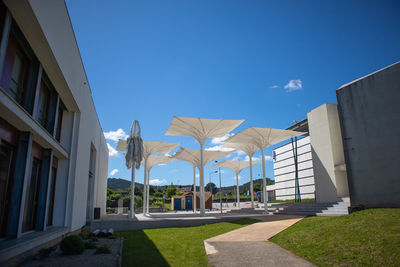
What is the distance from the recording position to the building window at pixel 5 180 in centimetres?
600

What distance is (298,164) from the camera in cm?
3344

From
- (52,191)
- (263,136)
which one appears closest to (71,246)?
(52,191)

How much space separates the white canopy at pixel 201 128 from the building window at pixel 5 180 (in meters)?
15.3

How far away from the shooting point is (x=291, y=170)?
117ft

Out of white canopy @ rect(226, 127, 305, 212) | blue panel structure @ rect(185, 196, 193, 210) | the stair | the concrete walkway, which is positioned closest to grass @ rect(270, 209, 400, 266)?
the concrete walkway

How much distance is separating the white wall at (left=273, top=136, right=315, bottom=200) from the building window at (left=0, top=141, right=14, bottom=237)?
29.8m

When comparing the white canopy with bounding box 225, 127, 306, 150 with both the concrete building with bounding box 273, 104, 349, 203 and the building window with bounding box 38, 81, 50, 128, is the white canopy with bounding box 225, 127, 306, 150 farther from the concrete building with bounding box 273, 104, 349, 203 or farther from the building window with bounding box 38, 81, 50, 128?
the building window with bounding box 38, 81, 50, 128

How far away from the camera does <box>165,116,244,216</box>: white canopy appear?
22.0 metres

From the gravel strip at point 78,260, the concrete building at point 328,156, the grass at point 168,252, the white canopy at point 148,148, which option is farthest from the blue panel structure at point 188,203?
the gravel strip at point 78,260

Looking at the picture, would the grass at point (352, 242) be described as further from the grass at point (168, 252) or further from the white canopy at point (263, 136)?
the white canopy at point (263, 136)

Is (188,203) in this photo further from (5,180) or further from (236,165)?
(5,180)

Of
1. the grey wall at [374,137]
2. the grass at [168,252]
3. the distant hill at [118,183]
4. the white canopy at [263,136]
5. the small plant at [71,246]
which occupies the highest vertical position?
the distant hill at [118,183]

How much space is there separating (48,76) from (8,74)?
2356mm

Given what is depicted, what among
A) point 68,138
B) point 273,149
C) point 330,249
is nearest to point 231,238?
point 330,249
